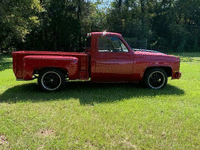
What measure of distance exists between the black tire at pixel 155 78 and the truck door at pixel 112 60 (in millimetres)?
630

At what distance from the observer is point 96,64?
5.16m

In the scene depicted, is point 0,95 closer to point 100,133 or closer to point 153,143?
point 100,133

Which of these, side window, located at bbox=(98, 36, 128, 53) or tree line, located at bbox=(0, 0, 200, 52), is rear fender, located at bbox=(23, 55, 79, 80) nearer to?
side window, located at bbox=(98, 36, 128, 53)

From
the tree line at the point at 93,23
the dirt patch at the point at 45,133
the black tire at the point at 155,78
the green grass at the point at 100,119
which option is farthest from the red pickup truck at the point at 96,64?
the tree line at the point at 93,23

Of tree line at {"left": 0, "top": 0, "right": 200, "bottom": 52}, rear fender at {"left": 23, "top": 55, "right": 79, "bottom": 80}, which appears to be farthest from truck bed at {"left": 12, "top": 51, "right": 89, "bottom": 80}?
tree line at {"left": 0, "top": 0, "right": 200, "bottom": 52}

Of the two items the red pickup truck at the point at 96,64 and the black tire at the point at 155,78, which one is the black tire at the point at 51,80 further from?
the black tire at the point at 155,78

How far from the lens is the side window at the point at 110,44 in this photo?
5.26 meters

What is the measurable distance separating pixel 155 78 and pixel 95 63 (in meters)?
2.07

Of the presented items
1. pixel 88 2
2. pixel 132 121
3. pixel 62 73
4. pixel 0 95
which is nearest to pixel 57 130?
pixel 132 121

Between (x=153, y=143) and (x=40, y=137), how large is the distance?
1.79 m

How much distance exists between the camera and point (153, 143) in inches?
105

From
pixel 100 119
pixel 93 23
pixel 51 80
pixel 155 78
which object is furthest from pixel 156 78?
pixel 93 23

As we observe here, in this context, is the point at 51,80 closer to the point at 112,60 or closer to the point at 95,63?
the point at 95,63

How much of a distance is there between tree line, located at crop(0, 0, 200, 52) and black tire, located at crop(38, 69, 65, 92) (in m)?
9.24
